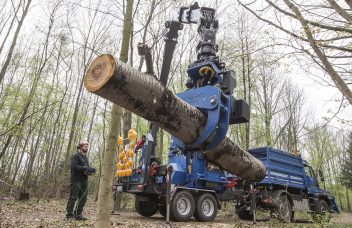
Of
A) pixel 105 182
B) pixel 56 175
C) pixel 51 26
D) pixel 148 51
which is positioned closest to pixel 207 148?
pixel 148 51

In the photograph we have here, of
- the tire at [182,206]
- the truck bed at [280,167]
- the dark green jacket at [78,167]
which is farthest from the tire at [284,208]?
the dark green jacket at [78,167]

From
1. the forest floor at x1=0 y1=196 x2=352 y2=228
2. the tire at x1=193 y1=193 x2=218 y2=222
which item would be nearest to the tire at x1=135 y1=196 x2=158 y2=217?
the forest floor at x1=0 y1=196 x2=352 y2=228

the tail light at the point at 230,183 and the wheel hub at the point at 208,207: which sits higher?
the tail light at the point at 230,183

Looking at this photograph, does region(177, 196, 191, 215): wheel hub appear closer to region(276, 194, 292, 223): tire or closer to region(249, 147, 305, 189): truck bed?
region(249, 147, 305, 189): truck bed

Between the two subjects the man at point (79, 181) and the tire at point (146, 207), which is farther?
the tire at point (146, 207)

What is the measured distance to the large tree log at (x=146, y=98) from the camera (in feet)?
7.91

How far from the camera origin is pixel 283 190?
38.7 ft

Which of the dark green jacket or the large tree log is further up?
the dark green jacket

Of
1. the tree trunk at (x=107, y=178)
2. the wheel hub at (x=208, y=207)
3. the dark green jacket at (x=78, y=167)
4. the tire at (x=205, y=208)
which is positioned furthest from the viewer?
the wheel hub at (x=208, y=207)

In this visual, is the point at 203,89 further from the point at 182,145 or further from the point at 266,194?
the point at 266,194

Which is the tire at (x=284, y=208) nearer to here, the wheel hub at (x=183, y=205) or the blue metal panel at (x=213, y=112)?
the wheel hub at (x=183, y=205)

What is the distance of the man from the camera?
7930 millimetres

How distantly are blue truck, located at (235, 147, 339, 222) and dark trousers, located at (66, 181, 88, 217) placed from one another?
5026 millimetres

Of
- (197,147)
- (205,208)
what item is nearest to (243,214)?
(205,208)
